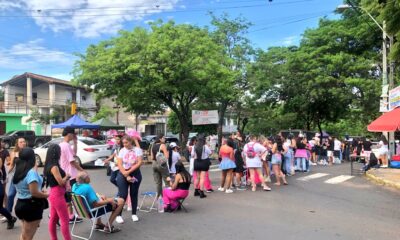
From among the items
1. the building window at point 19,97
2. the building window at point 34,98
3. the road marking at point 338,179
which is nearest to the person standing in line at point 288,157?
the road marking at point 338,179

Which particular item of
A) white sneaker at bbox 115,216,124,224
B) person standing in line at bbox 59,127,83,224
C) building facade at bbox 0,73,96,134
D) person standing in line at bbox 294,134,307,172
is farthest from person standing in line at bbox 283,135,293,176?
building facade at bbox 0,73,96,134

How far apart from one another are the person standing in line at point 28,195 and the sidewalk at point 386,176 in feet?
37.9

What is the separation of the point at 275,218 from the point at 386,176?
9.09m

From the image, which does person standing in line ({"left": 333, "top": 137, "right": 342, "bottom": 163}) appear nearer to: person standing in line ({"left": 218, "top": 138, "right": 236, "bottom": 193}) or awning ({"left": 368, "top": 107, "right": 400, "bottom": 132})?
awning ({"left": 368, "top": 107, "right": 400, "bottom": 132})

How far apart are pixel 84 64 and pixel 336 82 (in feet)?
60.2

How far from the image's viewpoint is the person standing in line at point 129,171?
7449mm

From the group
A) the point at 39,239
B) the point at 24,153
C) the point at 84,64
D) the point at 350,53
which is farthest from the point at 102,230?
the point at 350,53

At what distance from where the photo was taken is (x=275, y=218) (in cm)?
815

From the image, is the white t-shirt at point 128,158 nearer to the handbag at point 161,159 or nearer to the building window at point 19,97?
the handbag at point 161,159

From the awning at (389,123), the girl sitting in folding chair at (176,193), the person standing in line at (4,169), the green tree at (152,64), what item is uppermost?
the green tree at (152,64)

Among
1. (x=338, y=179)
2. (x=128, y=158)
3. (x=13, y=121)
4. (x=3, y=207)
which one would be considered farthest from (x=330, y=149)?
(x=13, y=121)

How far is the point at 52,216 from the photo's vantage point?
5973 millimetres

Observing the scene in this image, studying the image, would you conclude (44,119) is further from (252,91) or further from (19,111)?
(252,91)

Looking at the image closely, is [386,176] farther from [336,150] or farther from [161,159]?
[161,159]
